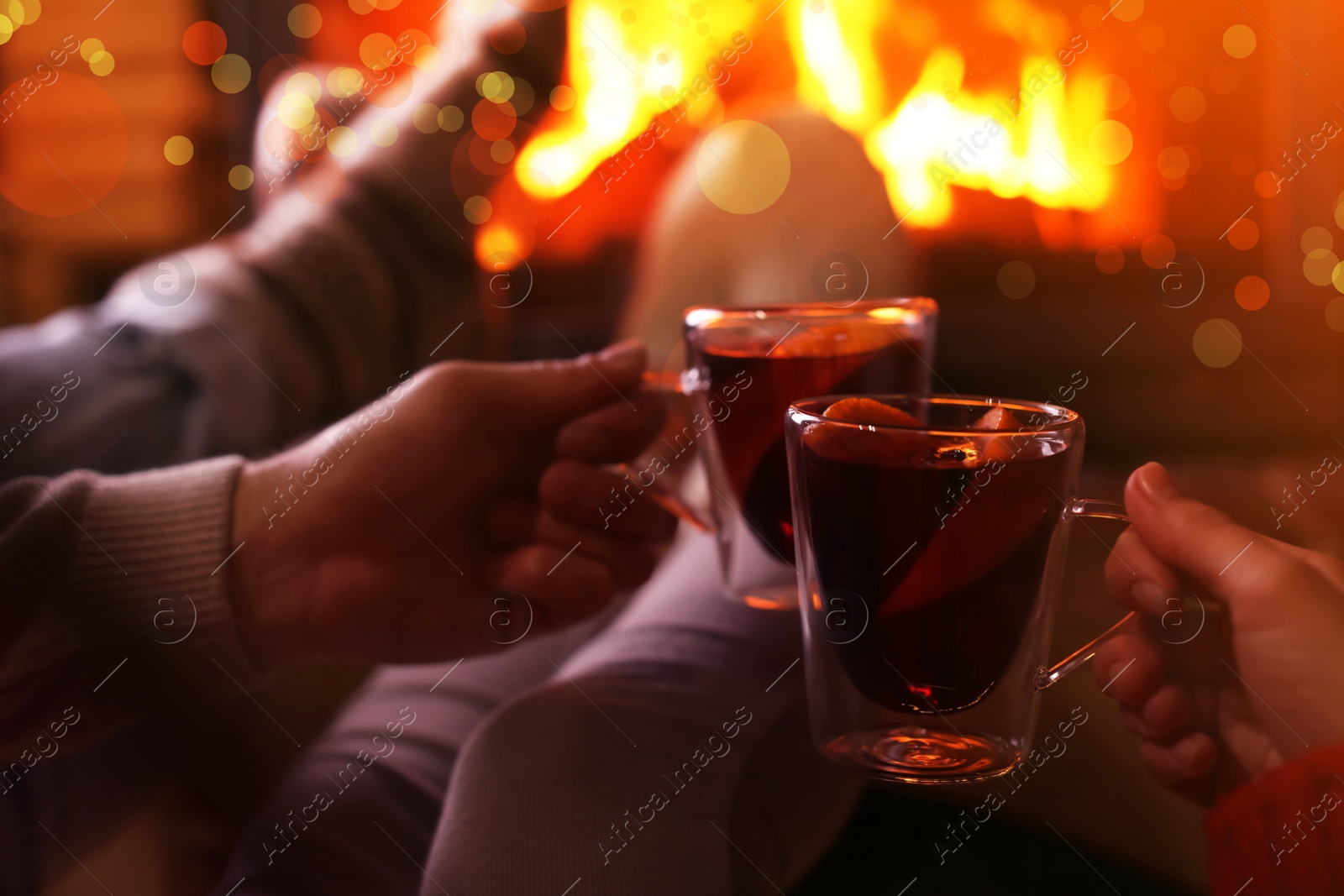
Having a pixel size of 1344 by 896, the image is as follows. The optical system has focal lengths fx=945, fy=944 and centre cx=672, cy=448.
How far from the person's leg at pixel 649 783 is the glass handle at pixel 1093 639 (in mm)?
84

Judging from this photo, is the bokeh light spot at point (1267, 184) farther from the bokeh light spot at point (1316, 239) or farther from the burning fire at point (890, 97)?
the burning fire at point (890, 97)

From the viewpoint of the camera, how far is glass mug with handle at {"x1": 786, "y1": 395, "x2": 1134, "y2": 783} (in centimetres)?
33

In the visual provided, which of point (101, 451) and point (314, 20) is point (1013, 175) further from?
point (101, 451)

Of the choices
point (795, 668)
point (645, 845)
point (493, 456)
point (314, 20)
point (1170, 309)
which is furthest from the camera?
point (314, 20)

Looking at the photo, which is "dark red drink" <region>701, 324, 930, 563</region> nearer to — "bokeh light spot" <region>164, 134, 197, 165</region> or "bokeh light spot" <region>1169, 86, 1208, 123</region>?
"bokeh light spot" <region>1169, 86, 1208, 123</region>

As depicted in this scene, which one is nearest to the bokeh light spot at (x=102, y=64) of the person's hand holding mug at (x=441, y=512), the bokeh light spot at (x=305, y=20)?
the bokeh light spot at (x=305, y=20)

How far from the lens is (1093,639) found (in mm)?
359

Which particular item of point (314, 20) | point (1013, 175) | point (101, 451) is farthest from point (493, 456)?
point (314, 20)

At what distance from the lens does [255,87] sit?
1814 mm

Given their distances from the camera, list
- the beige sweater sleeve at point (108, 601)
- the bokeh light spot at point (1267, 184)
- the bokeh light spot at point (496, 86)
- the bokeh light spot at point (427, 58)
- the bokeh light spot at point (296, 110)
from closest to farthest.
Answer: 1. the beige sweater sleeve at point (108, 601)
2. the bokeh light spot at point (496, 86)
3. the bokeh light spot at point (427, 58)
4. the bokeh light spot at point (296, 110)
5. the bokeh light spot at point (1267, 184)

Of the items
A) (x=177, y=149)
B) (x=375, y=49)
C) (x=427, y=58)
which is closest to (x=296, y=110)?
(x=427, y=58)

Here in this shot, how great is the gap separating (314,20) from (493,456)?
152cm

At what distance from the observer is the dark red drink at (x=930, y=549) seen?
326mm

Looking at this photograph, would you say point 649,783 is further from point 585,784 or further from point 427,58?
point 427,58
